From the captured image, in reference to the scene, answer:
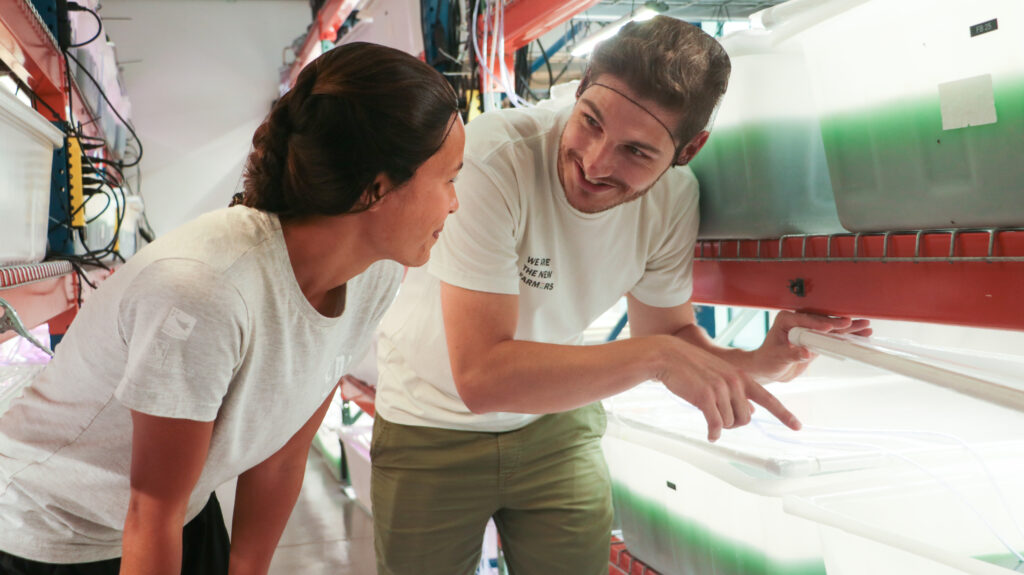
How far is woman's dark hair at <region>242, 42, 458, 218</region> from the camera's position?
0.98 metres

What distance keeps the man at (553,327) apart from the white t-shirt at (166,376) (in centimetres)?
22

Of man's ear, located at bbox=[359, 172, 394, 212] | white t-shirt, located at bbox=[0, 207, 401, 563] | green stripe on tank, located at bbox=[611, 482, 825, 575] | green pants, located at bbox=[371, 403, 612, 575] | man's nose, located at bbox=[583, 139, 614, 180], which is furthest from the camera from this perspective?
green pants, located at bbox=[371, 403, 612, 575]

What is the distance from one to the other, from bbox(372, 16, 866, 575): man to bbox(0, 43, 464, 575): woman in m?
0.15

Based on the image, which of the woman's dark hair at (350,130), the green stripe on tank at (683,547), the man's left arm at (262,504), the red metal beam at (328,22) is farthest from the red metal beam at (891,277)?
the red metal beam at (328,22)

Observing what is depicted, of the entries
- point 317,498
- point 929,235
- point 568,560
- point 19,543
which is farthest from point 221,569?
point 317,498

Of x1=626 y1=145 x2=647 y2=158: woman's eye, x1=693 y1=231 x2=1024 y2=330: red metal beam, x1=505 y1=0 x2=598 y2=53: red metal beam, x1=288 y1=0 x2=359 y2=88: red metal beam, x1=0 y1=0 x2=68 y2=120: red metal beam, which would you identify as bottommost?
x1=693 y1=231 x2=1024 y2=330: red metal beam

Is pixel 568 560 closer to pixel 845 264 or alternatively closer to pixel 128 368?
pixel 845 264

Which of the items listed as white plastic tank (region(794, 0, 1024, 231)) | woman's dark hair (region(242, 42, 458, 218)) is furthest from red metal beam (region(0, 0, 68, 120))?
white plastic tank (region(794, 0, 1024, 231))

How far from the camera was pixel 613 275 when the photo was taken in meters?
1.39

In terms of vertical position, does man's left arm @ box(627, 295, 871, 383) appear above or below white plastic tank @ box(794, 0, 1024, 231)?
below

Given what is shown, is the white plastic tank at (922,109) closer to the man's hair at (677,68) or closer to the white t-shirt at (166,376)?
the man's hair at (677,68)

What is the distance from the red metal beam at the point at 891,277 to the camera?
790mm

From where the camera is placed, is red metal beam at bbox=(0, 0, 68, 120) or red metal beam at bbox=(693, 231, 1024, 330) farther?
red metal beam at bbox=(0, 0, 68, 120)

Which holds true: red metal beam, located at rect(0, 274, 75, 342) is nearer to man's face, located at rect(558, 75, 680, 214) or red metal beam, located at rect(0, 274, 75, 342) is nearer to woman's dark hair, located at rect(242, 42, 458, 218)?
woman's dark hair, located at rect(242, 42, 458, 218)
